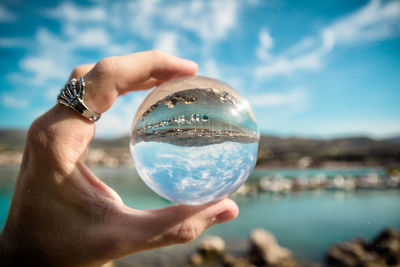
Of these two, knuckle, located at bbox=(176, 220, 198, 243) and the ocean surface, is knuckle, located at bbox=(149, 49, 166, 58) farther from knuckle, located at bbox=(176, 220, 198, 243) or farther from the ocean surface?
the ocean surface

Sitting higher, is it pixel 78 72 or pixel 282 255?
pixel 78 72

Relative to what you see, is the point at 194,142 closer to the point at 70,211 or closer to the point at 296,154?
the point at 70,211

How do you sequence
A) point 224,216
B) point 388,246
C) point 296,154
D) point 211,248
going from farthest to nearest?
point 296,154 → point 211,248 → point 388,246 → point 224,216

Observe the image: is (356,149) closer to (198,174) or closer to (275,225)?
(275,225)

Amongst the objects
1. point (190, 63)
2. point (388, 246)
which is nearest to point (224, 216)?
point (190, 63)

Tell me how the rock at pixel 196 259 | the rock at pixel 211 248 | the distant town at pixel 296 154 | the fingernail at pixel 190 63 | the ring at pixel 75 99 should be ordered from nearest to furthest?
the ring at pixel 75 99, the fingernail at pixel 190 63, the rock at pixel 196 259, the rock at pixel 211 248, the distant town at pixel 296 154

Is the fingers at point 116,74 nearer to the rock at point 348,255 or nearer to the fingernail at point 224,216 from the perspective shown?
the fingernail at point 224,216

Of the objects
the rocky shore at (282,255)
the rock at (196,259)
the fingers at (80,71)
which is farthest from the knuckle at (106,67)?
the rock at (196,259)
